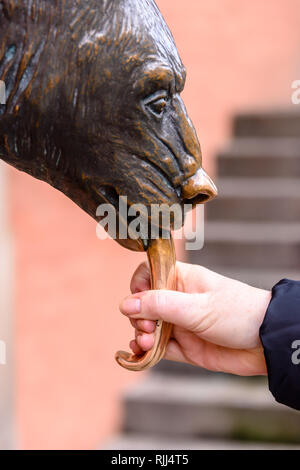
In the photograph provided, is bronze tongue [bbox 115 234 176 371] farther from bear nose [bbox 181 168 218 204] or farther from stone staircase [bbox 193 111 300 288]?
stone staircase [bbox 193 111 300 288]

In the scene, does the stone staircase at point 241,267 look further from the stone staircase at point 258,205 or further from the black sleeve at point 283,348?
the black sleeve at point 283,348

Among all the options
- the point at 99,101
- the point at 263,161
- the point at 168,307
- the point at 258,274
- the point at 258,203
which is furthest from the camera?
the point at 263,161

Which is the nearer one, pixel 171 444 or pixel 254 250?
pixel 171 444

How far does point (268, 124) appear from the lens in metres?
3.12

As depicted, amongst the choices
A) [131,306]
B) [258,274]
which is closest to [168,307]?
[131,306]

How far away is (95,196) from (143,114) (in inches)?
2.5

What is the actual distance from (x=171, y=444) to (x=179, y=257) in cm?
67

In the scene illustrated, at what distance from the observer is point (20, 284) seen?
1.66m

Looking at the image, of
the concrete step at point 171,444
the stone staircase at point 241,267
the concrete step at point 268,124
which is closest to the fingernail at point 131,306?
the stone staircase at point 241,267

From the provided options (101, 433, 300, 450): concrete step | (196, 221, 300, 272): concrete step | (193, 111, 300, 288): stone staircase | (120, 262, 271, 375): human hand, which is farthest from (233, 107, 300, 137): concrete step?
(120, 262, 271, 375): human hand

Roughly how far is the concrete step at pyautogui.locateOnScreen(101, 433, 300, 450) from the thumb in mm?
1519

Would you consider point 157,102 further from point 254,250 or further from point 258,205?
point 258,205

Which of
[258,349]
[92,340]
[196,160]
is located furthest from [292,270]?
[196,160]

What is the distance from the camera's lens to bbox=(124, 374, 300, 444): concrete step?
2.05 meters
